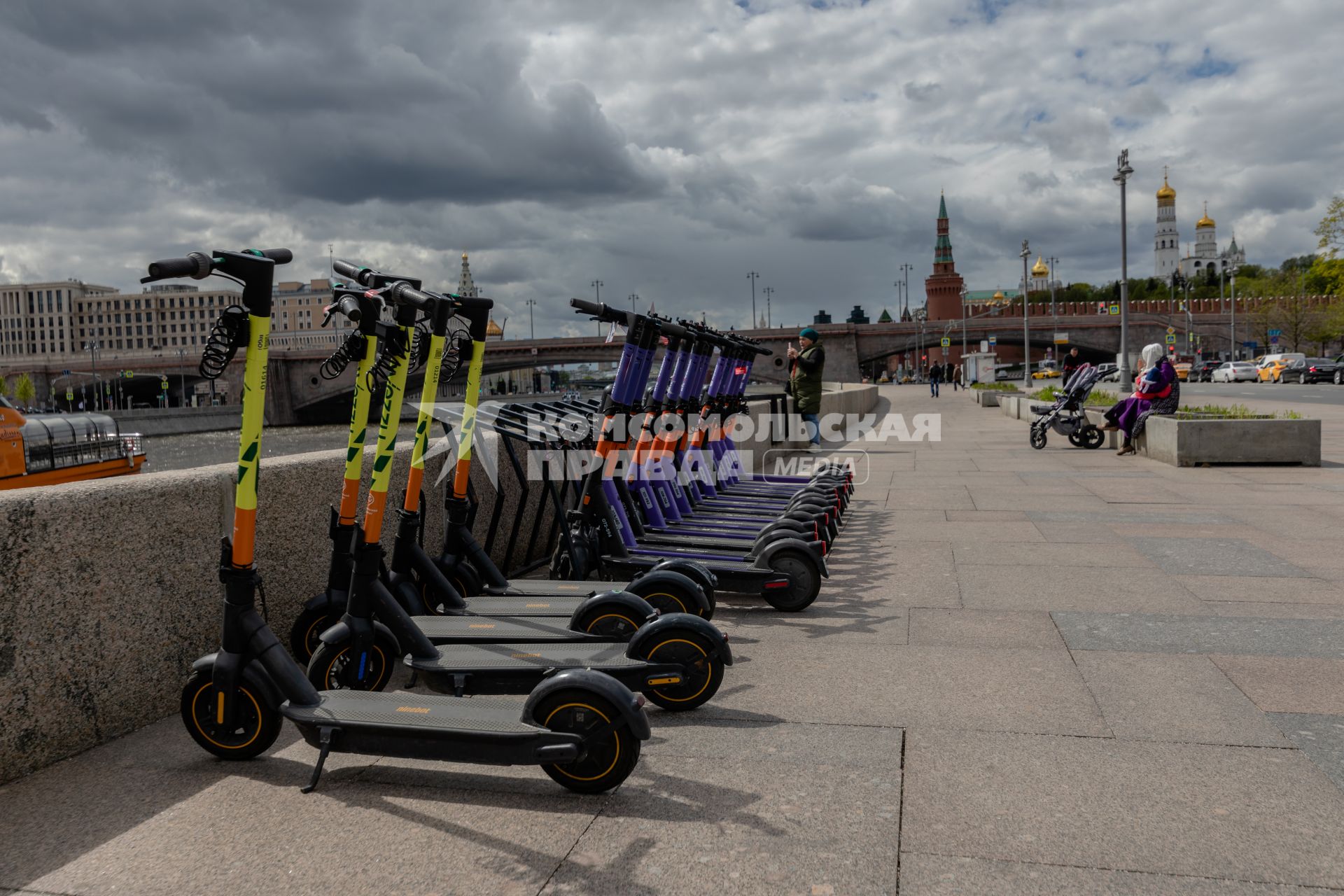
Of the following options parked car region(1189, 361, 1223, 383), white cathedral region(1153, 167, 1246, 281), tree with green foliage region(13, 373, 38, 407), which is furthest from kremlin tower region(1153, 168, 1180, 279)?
tree with green foliage region(13, 373, 38, 407)

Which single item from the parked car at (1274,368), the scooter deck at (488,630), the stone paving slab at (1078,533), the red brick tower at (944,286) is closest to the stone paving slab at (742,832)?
the scooter deck at (488,630)

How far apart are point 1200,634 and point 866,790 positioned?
262 centimetres

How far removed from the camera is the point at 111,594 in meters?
3.48

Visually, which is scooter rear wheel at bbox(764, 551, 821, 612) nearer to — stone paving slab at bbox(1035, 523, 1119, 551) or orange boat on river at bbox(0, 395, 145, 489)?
stone paving slab at bbox(1035, 523, 1119, 551)

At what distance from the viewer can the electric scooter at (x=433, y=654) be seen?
3.66 meters

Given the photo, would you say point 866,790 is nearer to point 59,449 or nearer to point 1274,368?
point 59,449

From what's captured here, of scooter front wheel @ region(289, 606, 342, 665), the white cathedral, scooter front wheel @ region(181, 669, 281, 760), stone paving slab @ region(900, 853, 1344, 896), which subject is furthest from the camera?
the white cathedral

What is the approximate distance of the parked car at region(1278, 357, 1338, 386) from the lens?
4900 centimetres

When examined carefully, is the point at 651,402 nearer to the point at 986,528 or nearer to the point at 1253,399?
the point at 986,528

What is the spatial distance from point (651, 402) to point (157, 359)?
6499cm

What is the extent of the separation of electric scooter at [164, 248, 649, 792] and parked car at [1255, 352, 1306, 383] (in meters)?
57.4

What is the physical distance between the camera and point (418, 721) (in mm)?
3100

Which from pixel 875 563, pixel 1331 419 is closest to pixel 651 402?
pixel 875 563

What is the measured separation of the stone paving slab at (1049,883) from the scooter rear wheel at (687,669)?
4.18 ft
